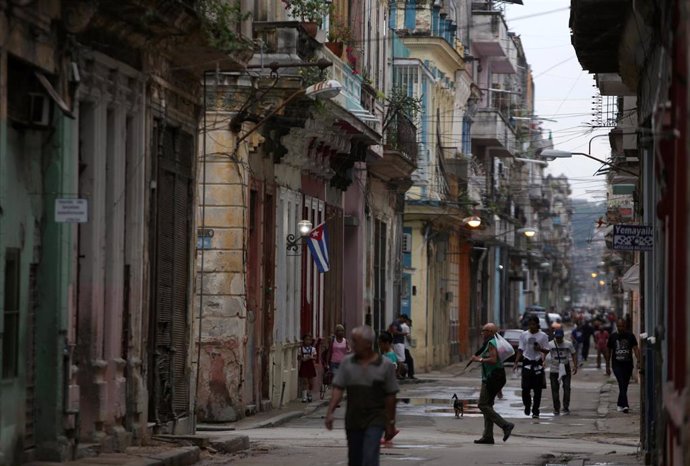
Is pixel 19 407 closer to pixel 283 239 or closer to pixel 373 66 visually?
pixel 283 239

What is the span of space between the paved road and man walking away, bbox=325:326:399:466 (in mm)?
5361

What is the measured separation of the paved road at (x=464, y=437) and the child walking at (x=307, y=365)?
1.40 meters

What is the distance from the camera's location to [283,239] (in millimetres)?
33594

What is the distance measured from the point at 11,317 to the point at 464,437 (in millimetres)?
11162

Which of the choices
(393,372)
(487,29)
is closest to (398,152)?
(487,29)

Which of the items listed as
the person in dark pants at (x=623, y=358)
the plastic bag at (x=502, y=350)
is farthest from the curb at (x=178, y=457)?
the person in dark pants at (x=623, y=358)

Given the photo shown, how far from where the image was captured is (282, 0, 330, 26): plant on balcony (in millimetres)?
29844

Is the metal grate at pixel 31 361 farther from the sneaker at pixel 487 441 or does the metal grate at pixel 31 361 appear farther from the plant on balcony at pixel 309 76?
the plant on balcony at pixel 309 76

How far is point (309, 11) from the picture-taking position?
30219 mm

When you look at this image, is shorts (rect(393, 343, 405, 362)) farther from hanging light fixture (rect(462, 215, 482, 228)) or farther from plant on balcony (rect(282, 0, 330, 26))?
plant on balcony (rect(282, 0, 330, 26))

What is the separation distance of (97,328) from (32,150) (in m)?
2.74

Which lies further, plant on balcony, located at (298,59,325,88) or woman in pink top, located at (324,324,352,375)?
woman in pink top, located at (324,324,352,375)

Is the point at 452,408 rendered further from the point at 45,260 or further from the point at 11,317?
the point at 11,317

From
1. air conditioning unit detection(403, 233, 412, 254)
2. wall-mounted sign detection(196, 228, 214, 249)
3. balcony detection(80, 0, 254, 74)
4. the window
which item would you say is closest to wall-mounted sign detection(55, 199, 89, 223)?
the window
